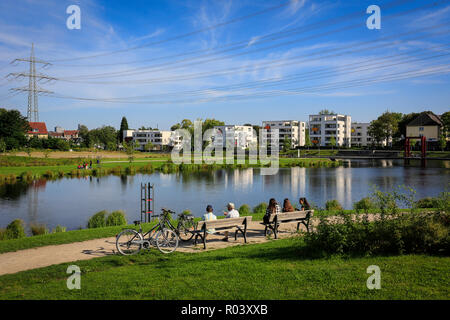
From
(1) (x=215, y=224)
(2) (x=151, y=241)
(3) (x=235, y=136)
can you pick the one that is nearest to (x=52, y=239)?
(2) (x=151, y=241)

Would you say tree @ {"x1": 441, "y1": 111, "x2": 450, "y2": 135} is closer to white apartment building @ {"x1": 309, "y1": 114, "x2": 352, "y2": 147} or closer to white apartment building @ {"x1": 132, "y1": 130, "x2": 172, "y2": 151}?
white apartment building @ {"x1": 309, "y1": 114, "x2": 352, "y2": 147}

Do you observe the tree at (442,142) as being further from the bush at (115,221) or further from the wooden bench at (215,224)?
the wooden bench at (215,224)

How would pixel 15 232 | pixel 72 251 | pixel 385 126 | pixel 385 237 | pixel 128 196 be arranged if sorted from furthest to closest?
1. pixel 385 126
2. pixel 128 196
3. pixel 15 232
4. pixel 72 251
5. pixel 385 237

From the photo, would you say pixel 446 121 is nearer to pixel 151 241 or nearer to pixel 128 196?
pixel 128 196

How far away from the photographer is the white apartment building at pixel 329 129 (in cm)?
13788

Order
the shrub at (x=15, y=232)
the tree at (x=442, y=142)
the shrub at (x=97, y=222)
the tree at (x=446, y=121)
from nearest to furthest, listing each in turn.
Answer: the shrub at (x=15, y=232) → the shrub at (x=97, y=222) → the tree at (x=442, y=142) → the tree at (x=446, y=121)

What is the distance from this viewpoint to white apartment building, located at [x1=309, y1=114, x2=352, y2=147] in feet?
452

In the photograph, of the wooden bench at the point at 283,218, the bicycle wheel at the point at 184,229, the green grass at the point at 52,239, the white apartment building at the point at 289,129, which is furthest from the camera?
the white apartment building at the point at 289,129

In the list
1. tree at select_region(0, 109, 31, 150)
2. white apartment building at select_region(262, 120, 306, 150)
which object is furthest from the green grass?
white apartment building at select_region(262, 120, 306, 150)

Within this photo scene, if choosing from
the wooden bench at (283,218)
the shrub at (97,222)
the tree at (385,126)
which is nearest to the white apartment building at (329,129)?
the tree at (385,126)

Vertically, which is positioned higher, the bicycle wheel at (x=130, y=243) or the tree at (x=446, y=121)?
the tree at (x=446, y=121)

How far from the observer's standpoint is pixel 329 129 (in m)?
138

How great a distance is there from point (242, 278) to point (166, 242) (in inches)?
150

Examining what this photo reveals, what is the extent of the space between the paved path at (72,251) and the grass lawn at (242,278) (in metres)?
0.83
